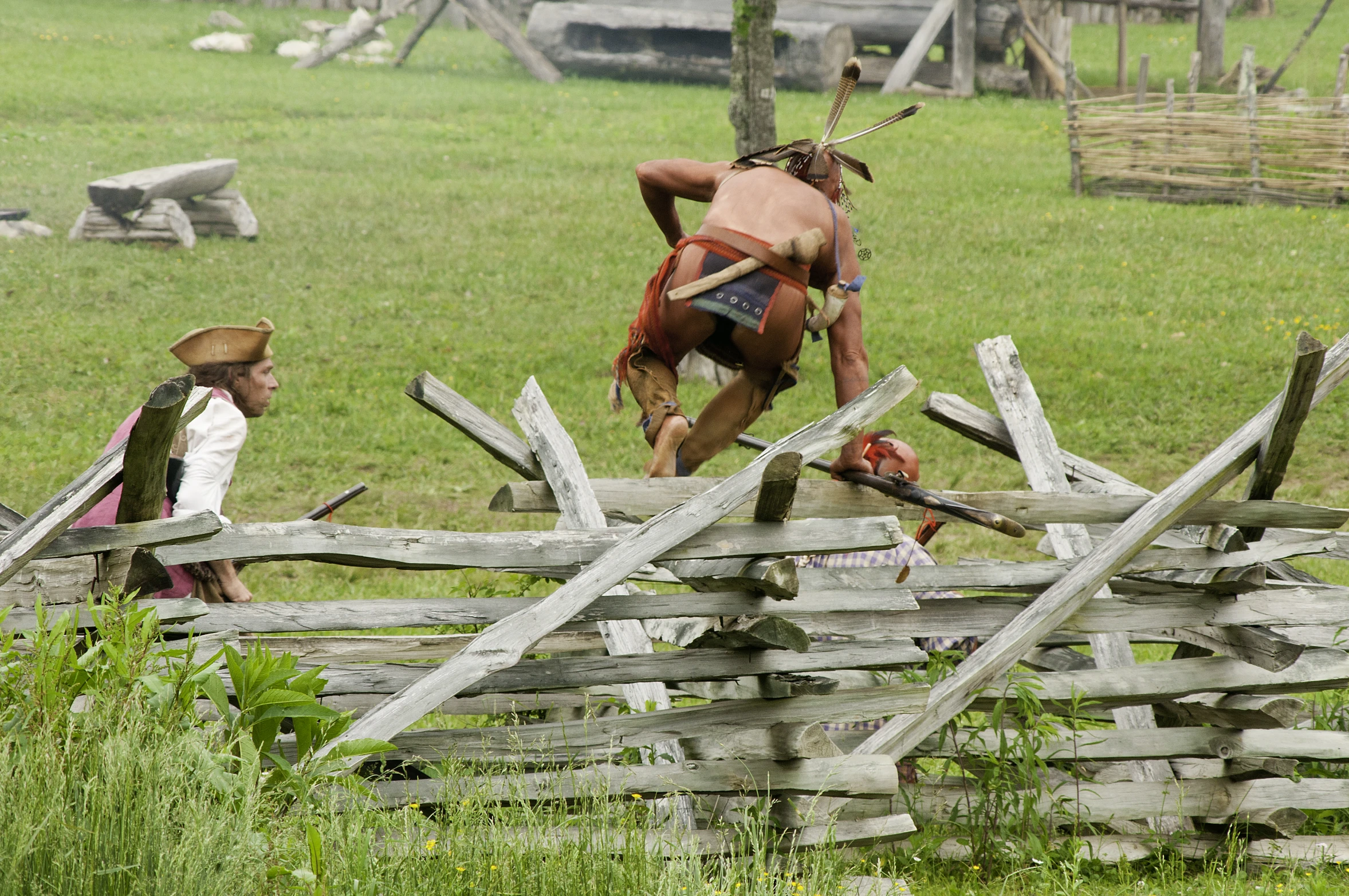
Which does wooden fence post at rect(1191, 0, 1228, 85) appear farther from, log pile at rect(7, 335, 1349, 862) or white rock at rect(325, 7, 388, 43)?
log pile at rect(7, 335, 1349, 862)

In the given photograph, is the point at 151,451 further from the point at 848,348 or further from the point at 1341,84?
the point at 1341,84

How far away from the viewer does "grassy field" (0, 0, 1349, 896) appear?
29.0ft

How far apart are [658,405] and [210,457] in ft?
5.51

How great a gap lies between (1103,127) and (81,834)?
15.8 m

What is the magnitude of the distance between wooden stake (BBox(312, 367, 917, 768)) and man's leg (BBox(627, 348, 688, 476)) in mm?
440

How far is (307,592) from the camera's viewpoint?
23.1ft

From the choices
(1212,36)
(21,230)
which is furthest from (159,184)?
(1212,36)

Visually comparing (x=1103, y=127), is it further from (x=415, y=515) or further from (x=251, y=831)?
(x=251, y=831)

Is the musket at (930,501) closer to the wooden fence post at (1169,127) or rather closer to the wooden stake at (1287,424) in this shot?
the wooden stake at (1287,424)

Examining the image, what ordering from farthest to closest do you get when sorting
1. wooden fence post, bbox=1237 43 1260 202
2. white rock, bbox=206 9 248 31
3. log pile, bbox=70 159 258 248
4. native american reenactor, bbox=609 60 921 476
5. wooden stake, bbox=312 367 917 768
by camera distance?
white rock, bbox=206 9 248 31
wooden fence post, bbox=1237 43 1260 202
log pile, bbox=70 159 258 248
native american reenactor, bbox=609 60 921 476
wooden stake, bbox=312 367 917 768

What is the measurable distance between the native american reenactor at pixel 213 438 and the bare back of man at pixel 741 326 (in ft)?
5.07

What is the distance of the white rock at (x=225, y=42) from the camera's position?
57.8 ft

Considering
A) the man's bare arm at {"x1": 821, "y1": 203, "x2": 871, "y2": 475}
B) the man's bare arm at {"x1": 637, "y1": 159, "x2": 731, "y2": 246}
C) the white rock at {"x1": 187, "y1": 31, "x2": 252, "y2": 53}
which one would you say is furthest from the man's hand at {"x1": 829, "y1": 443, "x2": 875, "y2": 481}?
the white rock at {"x1": 187, "y1": 31, "x2": 252, "y2": 53}

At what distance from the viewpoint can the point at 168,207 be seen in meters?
11.8
